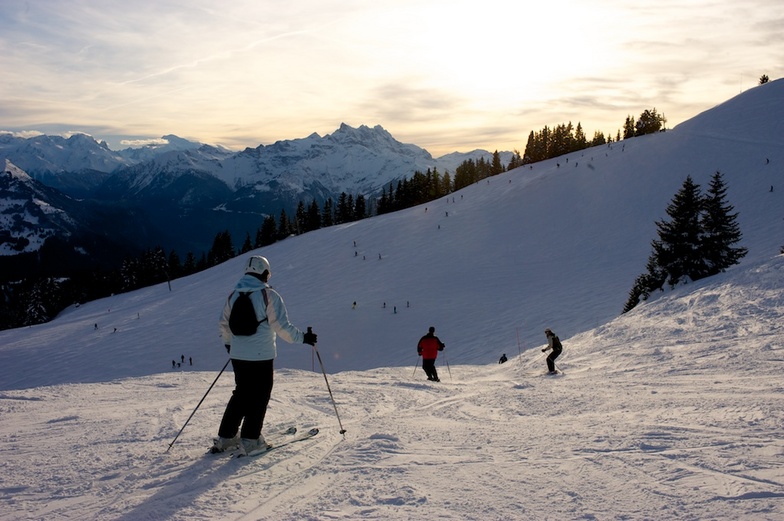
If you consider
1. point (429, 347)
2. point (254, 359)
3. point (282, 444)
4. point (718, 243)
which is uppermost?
point (718, 243)

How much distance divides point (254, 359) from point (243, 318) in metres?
0.49

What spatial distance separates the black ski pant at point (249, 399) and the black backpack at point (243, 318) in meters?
0.37

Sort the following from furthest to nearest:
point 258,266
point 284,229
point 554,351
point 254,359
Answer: point 284,229
point 554,351
point 258,266
point 254,359

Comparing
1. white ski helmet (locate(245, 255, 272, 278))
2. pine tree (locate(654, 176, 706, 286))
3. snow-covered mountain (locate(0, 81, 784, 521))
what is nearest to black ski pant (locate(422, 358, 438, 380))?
snow-covered mountain (locate(0, 81, 784, 521))

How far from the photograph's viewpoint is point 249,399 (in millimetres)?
5270

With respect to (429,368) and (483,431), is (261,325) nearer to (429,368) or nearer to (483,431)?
(483,431)

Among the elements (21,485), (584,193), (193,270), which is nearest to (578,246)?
(584,193)

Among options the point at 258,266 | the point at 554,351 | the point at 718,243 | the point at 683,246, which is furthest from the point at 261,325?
the point at 718,243

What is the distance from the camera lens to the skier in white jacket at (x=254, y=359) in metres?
5.16

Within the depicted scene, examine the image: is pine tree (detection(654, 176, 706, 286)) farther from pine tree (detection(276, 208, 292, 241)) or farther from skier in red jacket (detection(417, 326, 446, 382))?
pine tree (detection(276, 208, 292, 241))

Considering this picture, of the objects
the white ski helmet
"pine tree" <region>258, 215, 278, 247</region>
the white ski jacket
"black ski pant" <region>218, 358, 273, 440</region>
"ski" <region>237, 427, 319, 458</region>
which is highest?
"pine tree" <region>258, 215, 278, 247</region>

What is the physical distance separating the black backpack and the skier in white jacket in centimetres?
5

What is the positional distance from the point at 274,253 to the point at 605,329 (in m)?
51.1

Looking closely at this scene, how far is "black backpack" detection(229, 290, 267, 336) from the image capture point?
507 cm
